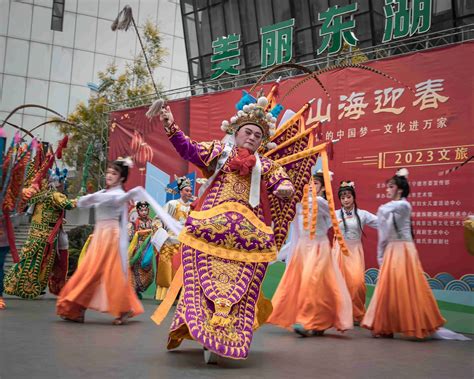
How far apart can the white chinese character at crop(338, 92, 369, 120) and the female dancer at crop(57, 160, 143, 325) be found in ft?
9.29

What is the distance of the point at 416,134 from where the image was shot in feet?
21.7

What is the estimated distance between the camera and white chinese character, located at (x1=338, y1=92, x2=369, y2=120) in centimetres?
719

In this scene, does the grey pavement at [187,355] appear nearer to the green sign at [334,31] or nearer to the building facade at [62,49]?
the green sign at [334,31]

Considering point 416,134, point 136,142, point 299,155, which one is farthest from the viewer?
point 136,142

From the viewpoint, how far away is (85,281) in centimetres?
541

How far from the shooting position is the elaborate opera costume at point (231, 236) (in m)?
3.63

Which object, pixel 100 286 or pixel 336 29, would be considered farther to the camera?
pixel 336 29

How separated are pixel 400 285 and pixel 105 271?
8.47 ft

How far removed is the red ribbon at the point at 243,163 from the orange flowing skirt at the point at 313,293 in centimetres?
182

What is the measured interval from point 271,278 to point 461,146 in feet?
9.75

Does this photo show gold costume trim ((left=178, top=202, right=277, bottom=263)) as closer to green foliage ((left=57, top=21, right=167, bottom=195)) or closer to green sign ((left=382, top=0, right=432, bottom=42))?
green sign ((left=382, top=0, right=432, bottom=42))

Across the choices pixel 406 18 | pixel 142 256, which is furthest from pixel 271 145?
pixel 406 18

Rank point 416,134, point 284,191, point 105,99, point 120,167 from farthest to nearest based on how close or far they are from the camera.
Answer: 1. point 105,99
2. point 416,134
3. point 120,167
4. point 284,191

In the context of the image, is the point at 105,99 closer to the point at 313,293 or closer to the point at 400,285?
the point at 313,293
